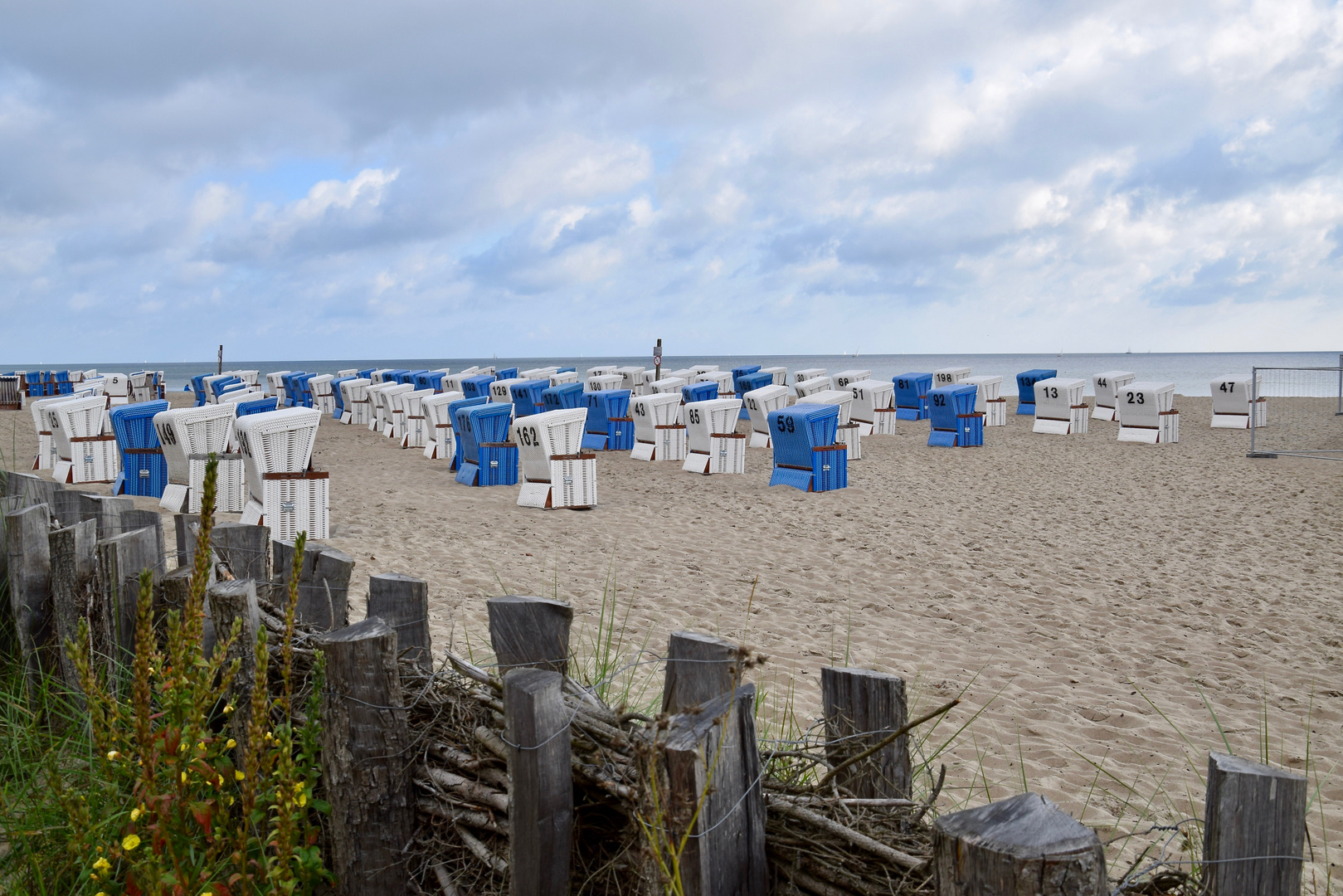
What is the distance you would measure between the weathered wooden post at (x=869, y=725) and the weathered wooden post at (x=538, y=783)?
1.92ft

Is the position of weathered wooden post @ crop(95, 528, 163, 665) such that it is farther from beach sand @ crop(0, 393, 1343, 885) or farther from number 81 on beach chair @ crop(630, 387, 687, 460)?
number 81 on beach chair @ crop(630, 387, 687, 460)

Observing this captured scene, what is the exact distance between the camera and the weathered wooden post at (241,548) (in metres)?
3.24

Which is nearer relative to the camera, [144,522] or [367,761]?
[367,761]

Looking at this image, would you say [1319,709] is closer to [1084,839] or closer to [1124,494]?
[1084,839]

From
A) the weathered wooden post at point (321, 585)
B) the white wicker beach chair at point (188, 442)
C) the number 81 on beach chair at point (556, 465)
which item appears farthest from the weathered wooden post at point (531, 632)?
the number 81 on beach chair at point (556, 465)

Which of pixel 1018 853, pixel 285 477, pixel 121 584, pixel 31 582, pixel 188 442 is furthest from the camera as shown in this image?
pixel 188 442

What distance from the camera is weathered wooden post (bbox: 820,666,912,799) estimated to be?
1.98 meters

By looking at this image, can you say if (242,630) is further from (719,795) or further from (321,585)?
(719,795)

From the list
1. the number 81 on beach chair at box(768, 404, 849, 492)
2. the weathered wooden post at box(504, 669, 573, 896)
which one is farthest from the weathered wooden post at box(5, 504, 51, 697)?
the number 81 on beach chair at box(768, 404, 849, 492)

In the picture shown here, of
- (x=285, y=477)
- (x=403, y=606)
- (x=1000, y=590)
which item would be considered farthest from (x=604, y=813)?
(x=285, y=477)

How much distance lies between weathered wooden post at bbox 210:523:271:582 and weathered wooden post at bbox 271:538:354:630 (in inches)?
5.0

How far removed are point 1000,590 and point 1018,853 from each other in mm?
6681

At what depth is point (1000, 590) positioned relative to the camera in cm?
745

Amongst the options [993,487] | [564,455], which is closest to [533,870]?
[564,455]
